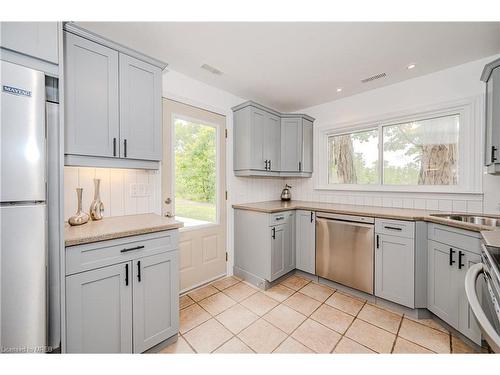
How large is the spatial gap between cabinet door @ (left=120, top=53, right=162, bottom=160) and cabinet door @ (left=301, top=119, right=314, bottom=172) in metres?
2.14

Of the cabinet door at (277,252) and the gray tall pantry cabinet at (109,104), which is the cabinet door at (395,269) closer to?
the cabinet door at (277,252)

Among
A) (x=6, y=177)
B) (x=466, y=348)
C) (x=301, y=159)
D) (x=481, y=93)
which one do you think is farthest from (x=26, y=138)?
(x=481, y=93)

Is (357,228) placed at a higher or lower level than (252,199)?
lower

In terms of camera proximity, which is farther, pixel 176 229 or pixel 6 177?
pixel 176 229

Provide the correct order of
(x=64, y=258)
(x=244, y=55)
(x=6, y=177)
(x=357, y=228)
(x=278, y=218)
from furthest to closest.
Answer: (x=278, y=218) < (x=357, y=228) < (x=244, y=55) < (x=64, y=258) < (x=6, y=177)

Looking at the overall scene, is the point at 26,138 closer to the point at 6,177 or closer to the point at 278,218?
the point at 6,177

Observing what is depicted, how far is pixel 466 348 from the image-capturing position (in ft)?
5.11

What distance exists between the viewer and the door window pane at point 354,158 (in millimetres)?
2875

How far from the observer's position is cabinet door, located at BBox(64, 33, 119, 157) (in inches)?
54.1

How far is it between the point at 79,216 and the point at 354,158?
3236mm

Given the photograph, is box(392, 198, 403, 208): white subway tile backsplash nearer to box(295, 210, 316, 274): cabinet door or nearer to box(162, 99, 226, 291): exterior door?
box(295, 210, 316, 274): cabinet door

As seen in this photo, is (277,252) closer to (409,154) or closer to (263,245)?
(263,245)

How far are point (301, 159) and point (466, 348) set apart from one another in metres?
2.47
